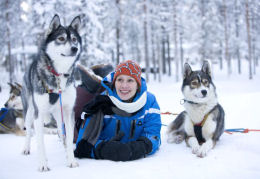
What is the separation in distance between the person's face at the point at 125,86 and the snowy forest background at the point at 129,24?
30.9 ft

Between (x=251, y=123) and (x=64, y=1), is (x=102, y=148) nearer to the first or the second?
(x=251, y=123)

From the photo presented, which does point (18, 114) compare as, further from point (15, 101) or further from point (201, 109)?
point (201, 109)

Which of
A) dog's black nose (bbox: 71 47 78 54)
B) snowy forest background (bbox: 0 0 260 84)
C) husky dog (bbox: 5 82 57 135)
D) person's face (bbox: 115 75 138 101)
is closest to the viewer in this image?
dog's black nose (bbox: 71 47 78 54)

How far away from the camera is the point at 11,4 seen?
649 inches

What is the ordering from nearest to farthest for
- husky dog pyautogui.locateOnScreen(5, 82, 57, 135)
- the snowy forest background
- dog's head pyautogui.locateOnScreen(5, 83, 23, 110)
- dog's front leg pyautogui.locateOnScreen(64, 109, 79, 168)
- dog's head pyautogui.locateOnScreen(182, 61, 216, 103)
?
dog's front leg pyautogui.locateOnScreen(64, 109, 79, 168) → dog's head pyautogui.locateOnScreen(182, 61, 216, 103) → husky dog pyautogui.locateOnScreen(5, 82, 57, 135) → dog's head pyautogui.locateOnScreen(5, 83, 23, 110) → the snowy forest background

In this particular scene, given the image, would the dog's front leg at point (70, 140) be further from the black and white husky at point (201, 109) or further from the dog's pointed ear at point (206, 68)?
the dog's pointed ear at point (206, 68)

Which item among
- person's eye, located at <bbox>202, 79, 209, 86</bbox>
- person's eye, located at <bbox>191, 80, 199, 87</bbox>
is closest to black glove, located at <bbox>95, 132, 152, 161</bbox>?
person's eye, located at <bbox>191, 80, 199, 87</bbox>

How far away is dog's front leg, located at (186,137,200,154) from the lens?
316 cm

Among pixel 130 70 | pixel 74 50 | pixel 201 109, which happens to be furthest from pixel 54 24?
pixel 201 109

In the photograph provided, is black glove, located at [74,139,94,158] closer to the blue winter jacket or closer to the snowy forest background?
the blue winter jacket

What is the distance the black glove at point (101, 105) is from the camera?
317 cm

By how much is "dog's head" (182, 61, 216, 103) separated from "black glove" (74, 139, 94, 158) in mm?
1824

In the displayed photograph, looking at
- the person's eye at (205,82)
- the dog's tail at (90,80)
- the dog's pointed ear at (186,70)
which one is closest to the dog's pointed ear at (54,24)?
the dog's tail at (90,80)

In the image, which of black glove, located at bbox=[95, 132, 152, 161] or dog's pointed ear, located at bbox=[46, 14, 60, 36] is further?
black glove, located at bbox=[95, 132, 152, 161]
